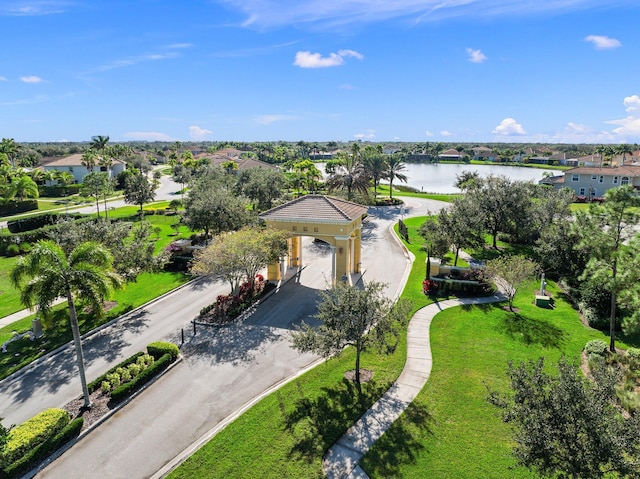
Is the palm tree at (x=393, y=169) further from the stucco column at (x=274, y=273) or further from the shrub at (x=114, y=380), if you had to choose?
the shrub at (x=114, y=380)

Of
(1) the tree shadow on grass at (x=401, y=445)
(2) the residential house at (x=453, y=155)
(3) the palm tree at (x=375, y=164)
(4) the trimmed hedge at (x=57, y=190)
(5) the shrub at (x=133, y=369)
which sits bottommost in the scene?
(1) the tree shadow on grass at (x=401, y=445)

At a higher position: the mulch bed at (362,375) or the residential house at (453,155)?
the residential house at (453,155)

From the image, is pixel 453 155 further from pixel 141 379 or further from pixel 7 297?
pixel 141 379

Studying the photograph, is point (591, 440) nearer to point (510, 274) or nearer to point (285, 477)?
point (285, 477)

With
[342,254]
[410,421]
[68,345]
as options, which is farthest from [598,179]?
[68,345]

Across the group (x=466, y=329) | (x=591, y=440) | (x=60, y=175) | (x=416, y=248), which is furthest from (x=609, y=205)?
(x=60, y=175)

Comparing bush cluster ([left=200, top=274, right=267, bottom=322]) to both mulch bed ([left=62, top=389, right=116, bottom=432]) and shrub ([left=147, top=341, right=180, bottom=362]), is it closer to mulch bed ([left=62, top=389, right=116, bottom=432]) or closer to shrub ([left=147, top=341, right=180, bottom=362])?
shrub ([left=147, top=341, right=180, bottom=362])

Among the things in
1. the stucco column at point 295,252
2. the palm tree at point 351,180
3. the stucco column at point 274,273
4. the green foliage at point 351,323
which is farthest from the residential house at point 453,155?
the green foliage at point 351,323
